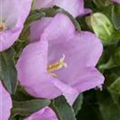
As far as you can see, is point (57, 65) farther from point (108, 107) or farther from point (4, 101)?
point (108, 107)

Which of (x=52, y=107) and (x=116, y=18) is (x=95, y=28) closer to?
(x=116, y=18)

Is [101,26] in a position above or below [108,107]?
above

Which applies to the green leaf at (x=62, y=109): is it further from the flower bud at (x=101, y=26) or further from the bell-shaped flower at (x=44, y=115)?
the flower bud at (x=101, y=26)

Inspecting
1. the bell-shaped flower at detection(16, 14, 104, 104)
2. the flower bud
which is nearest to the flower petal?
the bell-shaped flower at detection(16, 14, 104, 104)

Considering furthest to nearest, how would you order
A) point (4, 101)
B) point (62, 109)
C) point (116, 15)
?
point (116, 15), point (62, 109), point (4, 101)

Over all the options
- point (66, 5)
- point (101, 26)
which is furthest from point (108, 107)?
point (66, 5)

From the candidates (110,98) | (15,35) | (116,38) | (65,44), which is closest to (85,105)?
(110,98)

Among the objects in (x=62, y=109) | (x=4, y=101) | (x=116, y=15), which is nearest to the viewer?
(x=4, y=101)
